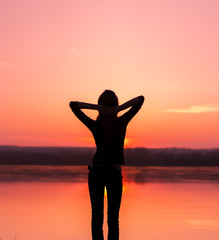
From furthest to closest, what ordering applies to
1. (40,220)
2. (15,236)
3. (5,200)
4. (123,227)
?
1. (5,200)
2. (40,220)
3. (123,227)
4. (15,236)

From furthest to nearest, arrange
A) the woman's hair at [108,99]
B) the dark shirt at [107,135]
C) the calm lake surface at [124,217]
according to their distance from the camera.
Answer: the calm lake surface at [124,217]
the woman's hair at [108,99]
the dark shirt at [107,135]

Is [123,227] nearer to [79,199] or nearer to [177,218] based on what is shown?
[177,218]

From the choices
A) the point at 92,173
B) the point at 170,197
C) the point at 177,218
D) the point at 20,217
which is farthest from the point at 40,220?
the point at 170,197

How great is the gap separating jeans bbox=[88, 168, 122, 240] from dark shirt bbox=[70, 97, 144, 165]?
14 centimetres

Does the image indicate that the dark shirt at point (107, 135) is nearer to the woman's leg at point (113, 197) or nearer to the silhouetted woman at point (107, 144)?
the silhouetted woman at point (107, 144)

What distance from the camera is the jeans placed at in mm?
6480

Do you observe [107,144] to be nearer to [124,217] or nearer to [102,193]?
[102,193]

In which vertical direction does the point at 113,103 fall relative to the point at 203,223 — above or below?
above

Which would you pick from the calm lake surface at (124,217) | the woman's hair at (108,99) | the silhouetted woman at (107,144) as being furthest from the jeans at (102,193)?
the calm lake surface at (124,217)

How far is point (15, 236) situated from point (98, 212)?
4.07 meters

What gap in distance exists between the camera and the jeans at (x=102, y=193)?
6480 millimetres

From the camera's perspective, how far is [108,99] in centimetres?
658

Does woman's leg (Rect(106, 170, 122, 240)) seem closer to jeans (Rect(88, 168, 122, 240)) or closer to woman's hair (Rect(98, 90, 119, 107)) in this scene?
jeans (Rect(88, 168, 122, 240))

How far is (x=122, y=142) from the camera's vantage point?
652cm
